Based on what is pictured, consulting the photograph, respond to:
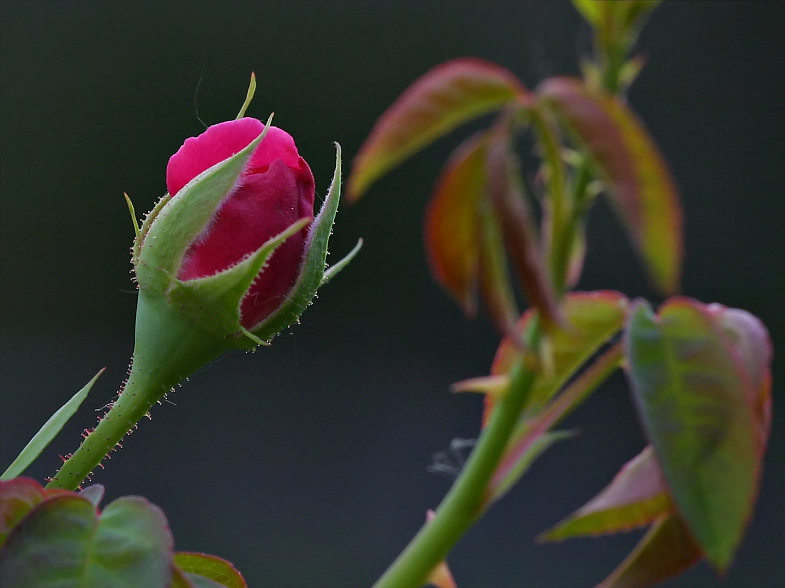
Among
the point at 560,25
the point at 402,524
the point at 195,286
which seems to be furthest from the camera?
the point at 560,25

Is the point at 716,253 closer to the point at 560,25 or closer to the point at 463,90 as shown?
the point at 560,25

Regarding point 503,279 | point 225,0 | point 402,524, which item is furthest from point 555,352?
point 225,0

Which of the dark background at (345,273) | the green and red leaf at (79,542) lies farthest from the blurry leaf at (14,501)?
the dark background at (345,273)

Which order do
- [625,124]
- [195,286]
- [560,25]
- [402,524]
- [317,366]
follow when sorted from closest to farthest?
[625,124]
[195,286]
[402,524]
[317,366]
[560,25]

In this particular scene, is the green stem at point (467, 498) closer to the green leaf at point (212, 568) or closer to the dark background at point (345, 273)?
the green leaf at point (212, 568)

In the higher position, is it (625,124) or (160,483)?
(625,124)
